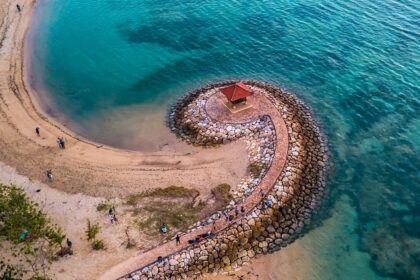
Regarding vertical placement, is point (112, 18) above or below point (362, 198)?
above

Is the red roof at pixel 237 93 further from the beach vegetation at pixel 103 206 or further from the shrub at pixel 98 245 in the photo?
the shrub at pixel 98 245

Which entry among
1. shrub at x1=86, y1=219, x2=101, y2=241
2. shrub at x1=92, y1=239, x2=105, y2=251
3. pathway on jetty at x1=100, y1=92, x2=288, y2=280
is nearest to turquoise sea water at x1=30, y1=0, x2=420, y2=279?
pathway on jetty at x1=100, y1=92, x2=288, y2=280

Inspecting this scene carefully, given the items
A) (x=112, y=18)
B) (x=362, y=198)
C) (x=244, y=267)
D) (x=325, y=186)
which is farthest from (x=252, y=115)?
(x=112, y=18)

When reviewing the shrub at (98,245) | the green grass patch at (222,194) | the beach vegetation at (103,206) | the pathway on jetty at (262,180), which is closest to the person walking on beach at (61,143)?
the beach vegetation at (103,206)

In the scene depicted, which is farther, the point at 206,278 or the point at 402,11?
the point at 402,11

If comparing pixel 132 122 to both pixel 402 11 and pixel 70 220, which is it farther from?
pixel 402 11

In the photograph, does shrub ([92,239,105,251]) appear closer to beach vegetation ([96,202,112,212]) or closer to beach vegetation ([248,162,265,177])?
beach vegetation ([96,202,112,212])

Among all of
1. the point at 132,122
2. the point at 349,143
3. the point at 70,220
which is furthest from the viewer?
the point at 132,122
